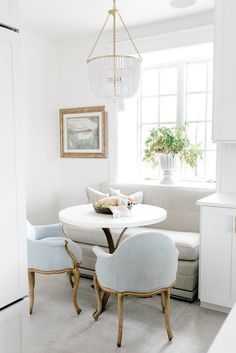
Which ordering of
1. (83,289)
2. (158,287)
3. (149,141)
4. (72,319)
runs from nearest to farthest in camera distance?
(158,287) → (72,319) → (83,289) → (149,141)

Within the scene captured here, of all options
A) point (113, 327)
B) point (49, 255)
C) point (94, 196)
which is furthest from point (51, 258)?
point (94, 196)

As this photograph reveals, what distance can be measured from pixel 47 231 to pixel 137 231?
932 mm

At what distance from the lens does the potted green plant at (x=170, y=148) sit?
4012 mm

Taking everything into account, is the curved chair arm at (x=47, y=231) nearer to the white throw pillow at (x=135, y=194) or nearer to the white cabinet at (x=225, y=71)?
the white throw pillow at (x=135, y=194)

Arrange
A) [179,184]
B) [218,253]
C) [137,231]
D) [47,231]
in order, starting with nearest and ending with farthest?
1. [218,253]
2. [47,231]
3. [137,231]
4. [179,184]

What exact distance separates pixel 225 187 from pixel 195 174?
81 cm

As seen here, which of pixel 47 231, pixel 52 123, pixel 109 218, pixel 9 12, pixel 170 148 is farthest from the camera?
pixel 52 123

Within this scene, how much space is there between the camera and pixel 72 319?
2828 millimetres

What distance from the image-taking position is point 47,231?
337cm

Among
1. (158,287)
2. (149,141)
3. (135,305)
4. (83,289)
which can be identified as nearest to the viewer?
(158,287)

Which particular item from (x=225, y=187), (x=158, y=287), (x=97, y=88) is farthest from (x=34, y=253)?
(x=225, y=187)

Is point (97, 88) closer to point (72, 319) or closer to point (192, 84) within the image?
point (192, 84)

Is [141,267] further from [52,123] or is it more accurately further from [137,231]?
[52,123]

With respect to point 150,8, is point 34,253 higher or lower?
lower
